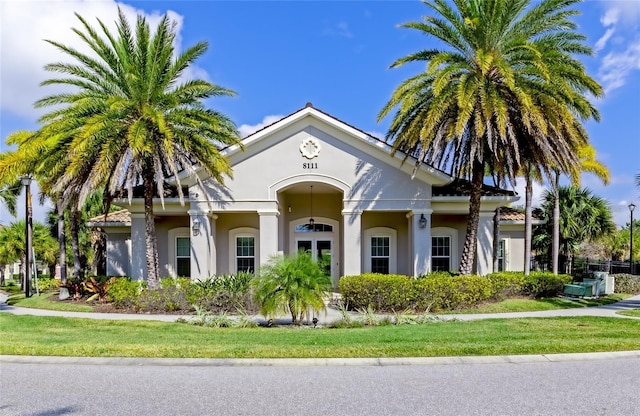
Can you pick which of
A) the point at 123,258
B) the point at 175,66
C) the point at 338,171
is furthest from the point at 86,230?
the point at 338,171

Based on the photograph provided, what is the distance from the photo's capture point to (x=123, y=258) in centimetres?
2047

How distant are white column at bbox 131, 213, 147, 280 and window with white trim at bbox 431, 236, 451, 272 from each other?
463 inches

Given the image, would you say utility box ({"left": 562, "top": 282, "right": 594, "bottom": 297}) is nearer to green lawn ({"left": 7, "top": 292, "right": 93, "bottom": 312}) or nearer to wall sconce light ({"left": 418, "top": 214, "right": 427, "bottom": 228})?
wall sconce light ({"left": 418, "top": 214, "right": 427, "bottom": 228})

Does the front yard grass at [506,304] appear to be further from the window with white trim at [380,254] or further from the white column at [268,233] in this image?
the white column at [268,233]

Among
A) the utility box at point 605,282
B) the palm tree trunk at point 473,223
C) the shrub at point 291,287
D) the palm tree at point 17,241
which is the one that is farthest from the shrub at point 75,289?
the utility box at point 605,282

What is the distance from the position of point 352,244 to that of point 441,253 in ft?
15.4

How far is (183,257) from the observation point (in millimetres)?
18750

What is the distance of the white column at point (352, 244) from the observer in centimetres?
1630

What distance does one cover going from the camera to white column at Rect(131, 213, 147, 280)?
1708cm

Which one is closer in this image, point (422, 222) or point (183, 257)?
point (422, 222)

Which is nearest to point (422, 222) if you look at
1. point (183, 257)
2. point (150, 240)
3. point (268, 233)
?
point (268, 233)

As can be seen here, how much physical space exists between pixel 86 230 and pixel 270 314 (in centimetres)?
2289

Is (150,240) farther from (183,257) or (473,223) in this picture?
(473,223)

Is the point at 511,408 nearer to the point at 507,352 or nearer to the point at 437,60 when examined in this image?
the point at 507,352
